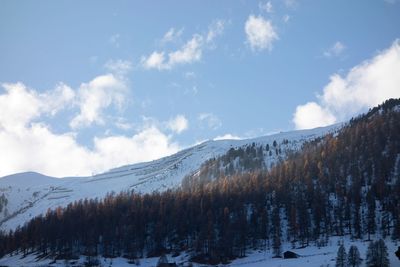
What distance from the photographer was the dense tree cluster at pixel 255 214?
135250mm

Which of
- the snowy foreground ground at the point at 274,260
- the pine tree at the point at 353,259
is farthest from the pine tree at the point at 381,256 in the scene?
the snowy foreground ground at the point at 274,260

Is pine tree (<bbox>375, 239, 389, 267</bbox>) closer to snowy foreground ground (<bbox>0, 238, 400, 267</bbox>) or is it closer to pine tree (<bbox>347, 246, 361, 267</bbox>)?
pine tree (<bbox>347, 246, 361, 267</bbox>)

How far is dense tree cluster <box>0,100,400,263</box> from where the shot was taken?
135m

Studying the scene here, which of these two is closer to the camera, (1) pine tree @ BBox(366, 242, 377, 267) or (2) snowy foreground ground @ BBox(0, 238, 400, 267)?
(1) pine tree @ BBox(366, 242, 377, 267)

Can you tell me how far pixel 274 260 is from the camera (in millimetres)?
113812

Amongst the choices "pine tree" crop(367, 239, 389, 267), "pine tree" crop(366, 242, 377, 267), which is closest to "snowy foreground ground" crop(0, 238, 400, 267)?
"pine tree" crop(366, 242, 377, 267)

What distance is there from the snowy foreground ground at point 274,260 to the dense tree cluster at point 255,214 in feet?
13.6

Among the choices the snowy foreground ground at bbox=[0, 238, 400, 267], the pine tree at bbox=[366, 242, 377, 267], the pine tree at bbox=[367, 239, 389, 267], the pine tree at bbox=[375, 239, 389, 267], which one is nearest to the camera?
the pine tree at bbox=[375, 239, 389, 267]

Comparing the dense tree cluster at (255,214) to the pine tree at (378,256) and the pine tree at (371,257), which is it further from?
the pine tree at (378,256)

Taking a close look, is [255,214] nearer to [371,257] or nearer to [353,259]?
[353,259]

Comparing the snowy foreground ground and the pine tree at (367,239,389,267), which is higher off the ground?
the pine tree at (367,239,389,267)

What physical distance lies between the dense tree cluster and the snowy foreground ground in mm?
4144

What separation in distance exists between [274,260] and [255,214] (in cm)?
3869

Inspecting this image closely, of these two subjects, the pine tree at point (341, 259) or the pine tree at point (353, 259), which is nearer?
the pine tree at point (341, 259)
